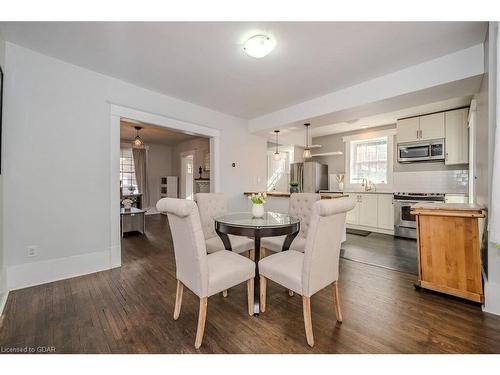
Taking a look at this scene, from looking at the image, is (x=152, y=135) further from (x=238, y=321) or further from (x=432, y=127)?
(x=432, y=127)

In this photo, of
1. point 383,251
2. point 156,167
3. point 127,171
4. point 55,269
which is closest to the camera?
point 55,269

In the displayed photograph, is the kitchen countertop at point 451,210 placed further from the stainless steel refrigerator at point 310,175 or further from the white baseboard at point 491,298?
the stainless steel refrigerator at point 310,175

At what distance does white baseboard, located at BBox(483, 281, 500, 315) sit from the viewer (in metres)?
1.76

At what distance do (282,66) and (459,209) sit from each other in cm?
228

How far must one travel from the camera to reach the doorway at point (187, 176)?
7.43 metres

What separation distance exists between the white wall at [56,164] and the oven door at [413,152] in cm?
497

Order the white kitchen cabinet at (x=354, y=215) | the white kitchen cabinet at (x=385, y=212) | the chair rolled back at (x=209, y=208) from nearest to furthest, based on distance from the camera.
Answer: the chair rolled back at (x=209, y=208), the white kitchen cabinet at (x=385, y=212), the white kitchen cabinet at (x=354, y=215)

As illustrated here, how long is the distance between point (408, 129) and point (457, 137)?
0.79m

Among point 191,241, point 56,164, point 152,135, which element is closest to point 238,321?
point 191,241

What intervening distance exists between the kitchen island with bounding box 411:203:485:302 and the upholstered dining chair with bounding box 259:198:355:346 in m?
1.15

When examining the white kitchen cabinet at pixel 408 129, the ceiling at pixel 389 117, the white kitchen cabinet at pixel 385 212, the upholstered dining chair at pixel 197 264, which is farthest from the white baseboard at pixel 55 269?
the white kitchen cabinet at pixel 408 129

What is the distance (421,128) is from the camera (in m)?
4.30

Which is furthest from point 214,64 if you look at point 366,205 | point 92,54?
point 366,205

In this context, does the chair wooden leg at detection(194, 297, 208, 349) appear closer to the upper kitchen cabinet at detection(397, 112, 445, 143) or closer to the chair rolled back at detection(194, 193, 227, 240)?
the chair rolled back at detection(194, 193, 227, 240)
